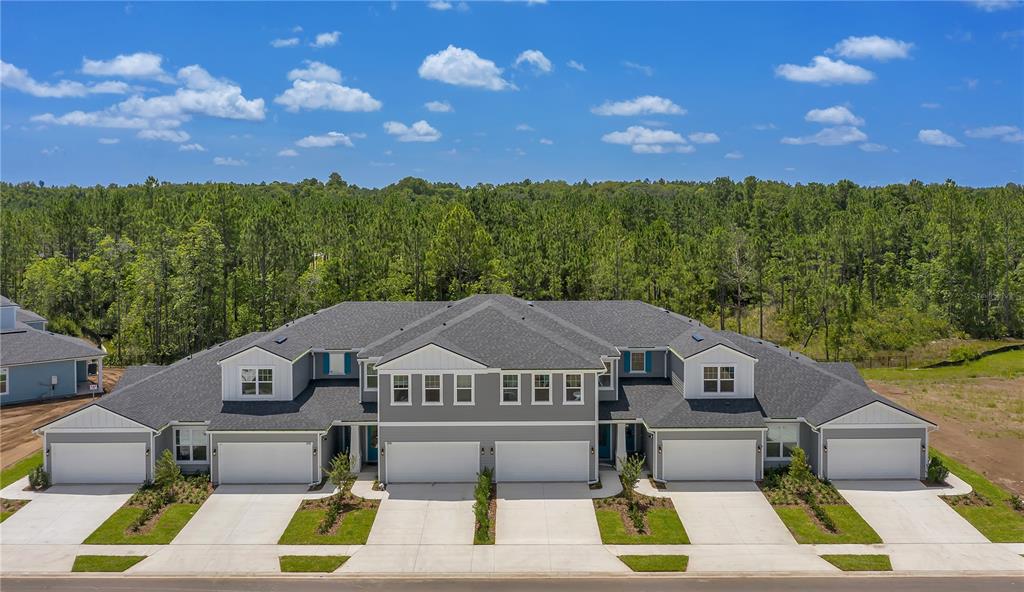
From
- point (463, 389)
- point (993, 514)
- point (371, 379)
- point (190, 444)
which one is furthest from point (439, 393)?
point (993, 514)

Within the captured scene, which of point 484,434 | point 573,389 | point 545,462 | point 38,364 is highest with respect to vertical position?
point 573,389

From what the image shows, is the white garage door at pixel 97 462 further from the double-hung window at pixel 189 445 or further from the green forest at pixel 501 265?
the green forest at pixel 501 265

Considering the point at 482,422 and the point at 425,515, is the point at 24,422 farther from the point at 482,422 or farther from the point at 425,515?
the point at 482,422

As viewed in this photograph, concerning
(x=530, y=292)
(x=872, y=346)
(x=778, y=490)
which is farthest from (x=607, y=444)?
(x=872, y=346)

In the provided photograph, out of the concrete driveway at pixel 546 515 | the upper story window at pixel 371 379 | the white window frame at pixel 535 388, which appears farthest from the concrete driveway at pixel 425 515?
the upper story window at pixel 371 379

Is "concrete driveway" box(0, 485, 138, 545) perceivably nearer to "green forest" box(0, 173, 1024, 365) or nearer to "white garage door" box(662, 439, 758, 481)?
"white garage door" box(662, 439, 758, 481)
